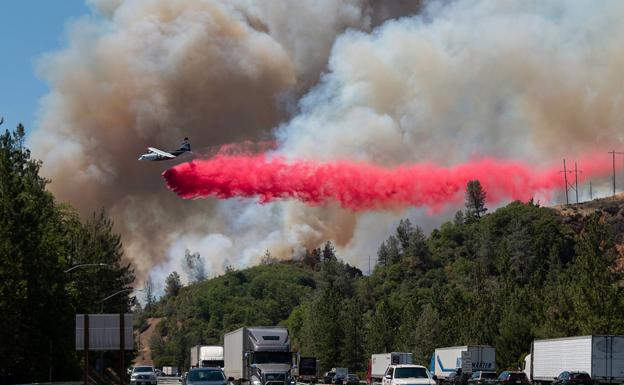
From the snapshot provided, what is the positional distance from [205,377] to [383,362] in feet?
192

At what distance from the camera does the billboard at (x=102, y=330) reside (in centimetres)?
6994

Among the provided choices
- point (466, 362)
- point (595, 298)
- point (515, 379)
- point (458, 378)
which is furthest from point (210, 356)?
point (595, 298)

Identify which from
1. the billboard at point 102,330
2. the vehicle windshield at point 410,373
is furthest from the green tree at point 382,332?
the vehicle windshield at point 410,373

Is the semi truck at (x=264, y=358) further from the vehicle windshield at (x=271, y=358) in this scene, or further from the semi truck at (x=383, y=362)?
the semi truck at (x=383, y=362)

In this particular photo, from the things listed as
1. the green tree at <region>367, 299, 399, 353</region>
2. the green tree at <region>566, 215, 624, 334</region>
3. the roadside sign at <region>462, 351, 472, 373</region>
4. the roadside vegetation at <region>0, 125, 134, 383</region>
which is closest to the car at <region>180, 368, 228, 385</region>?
the roadside vegetation at <region>0, 125, 134, 383</region>

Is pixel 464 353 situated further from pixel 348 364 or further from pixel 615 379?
pixel 348 364

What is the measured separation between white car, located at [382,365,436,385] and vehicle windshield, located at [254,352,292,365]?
16.9m

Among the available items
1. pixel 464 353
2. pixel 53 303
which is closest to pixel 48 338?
pixel 53 303

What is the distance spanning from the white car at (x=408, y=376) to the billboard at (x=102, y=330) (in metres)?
21.2

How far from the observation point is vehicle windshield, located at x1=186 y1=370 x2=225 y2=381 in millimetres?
58156

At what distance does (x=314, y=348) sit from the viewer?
17538 centimetres

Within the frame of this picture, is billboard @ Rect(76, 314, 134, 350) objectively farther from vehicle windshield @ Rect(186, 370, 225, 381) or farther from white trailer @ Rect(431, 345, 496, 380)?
white trailer @ Rect(431, 345, 496, 380)

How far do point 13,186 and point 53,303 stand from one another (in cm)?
1193

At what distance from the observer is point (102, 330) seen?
70.2 meters
